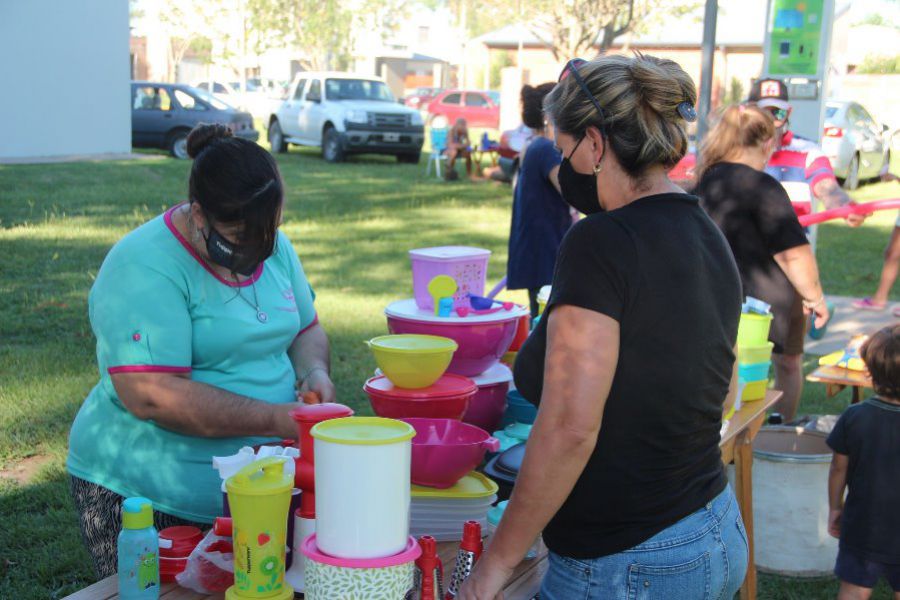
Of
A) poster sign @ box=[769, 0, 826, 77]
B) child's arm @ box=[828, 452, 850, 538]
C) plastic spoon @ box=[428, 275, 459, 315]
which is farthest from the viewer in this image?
poster sign @ box=[769, 0, 826, 77]

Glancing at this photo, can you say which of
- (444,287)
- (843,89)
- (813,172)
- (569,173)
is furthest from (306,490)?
(843,89)

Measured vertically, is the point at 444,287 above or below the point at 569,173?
below

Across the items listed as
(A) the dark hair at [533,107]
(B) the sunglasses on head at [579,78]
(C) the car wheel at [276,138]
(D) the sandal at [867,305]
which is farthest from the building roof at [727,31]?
(B) the sunglasses on head at [579,78]

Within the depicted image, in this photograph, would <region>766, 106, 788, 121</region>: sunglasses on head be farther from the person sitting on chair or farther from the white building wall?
the white building wall

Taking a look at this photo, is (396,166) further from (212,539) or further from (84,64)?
(212,539)

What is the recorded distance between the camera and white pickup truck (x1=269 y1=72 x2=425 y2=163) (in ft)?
65.2

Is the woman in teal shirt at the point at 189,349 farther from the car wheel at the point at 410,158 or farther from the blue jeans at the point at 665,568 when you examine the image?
the car wheel at the point at 410,158

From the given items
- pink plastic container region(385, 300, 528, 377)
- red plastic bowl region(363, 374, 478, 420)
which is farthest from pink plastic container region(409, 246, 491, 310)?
red plastic bowl region(363, 374, 478, 420)

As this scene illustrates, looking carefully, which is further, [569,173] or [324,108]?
[324,108]

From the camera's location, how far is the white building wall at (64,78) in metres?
17.8

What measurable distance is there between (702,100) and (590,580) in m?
6.76

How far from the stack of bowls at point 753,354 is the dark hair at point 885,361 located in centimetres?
35

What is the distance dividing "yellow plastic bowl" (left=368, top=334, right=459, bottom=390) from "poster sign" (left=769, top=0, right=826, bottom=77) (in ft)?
19.9

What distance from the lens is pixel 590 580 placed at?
1771 mm
